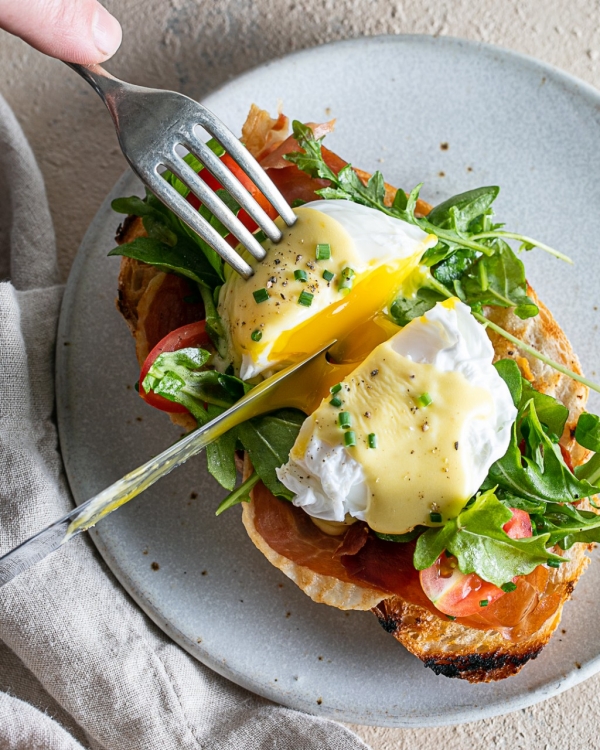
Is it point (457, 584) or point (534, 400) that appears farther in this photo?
point (534, 400)

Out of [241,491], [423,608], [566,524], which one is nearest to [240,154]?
[241,491]

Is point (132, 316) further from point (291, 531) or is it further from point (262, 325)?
point (291, 531)

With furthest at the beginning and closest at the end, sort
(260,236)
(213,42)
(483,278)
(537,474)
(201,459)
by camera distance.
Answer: (213,42), (201,459), (483,278), (260,236), (537,474)

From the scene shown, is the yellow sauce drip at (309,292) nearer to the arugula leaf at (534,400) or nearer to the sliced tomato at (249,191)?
the sliced tomato at (249,191)

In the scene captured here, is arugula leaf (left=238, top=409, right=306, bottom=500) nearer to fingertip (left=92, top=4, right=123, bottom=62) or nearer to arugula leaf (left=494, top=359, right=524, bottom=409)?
arugula leaf (left=494, top=359, right=524, bottom=409)

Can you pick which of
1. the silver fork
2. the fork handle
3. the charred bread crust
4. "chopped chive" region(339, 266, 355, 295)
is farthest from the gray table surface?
the charred bread crust

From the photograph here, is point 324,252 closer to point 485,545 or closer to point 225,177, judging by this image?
point 225,177

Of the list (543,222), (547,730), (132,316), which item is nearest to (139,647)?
(132,316)
